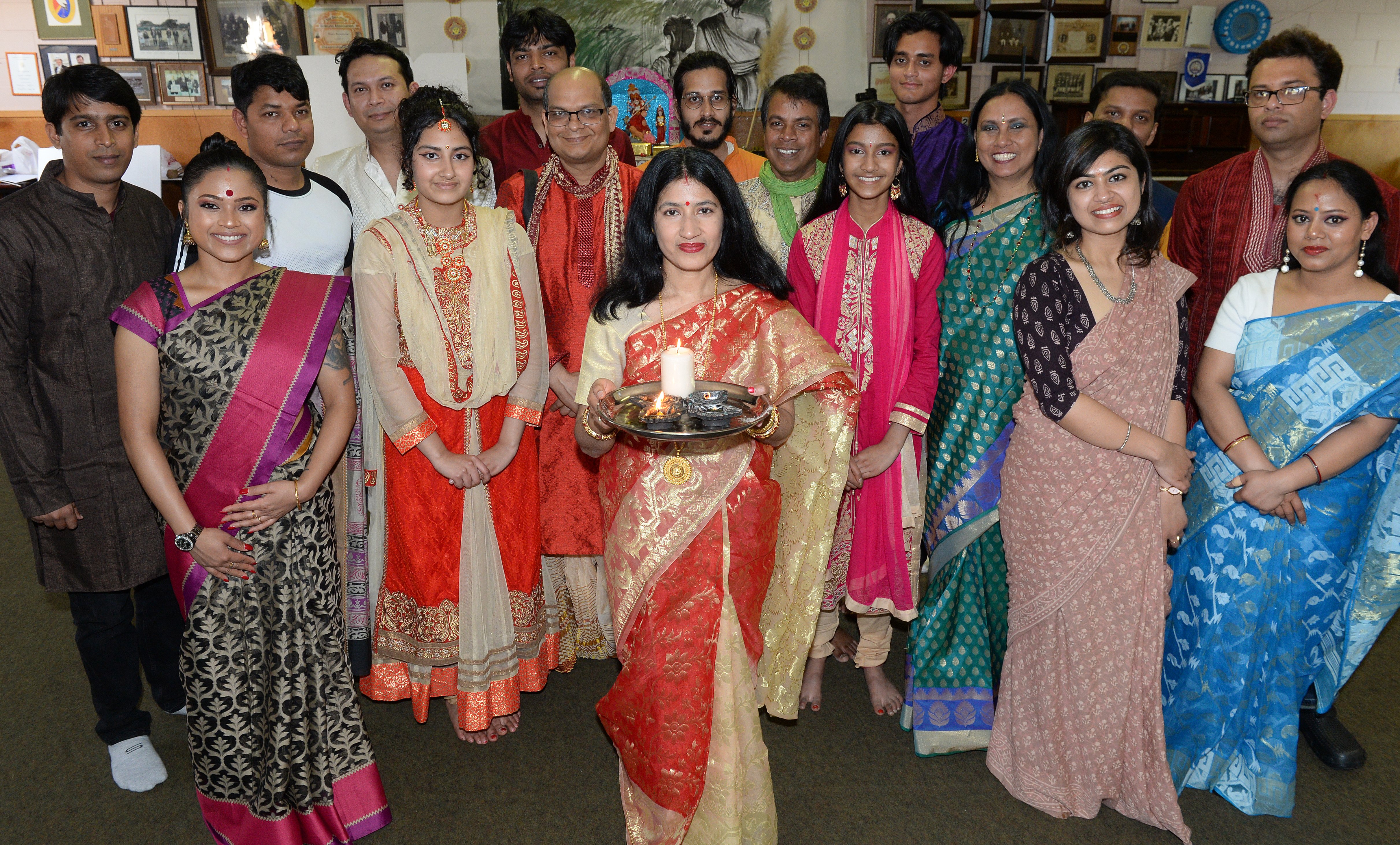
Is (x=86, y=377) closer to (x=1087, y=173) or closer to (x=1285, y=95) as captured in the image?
(x=1087, y=173)

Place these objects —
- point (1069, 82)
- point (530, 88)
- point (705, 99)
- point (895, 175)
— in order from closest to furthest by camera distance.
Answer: point (895, 175)
point (705, 99)
point (530, 88)
point (1069, 82)

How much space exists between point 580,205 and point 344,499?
43.4 inches

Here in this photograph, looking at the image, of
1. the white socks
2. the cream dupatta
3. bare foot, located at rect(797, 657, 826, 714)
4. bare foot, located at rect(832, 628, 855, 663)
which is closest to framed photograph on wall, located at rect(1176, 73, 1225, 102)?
bare foot, located at rect(832, 628, 855, 663)

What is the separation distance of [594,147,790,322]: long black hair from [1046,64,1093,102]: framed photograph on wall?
5553 mm

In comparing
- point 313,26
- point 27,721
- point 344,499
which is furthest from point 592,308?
point 313,26

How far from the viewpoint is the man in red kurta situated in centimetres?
249

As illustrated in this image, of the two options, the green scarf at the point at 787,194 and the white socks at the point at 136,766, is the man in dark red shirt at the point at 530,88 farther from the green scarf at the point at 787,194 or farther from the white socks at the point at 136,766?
the white socks at the point at 136,766

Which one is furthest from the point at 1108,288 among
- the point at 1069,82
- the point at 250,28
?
the point at 250,28

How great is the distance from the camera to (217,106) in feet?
20.5

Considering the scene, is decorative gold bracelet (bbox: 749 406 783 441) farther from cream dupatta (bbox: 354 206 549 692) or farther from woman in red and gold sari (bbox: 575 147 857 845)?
cream dupatta (bbox: 354 206 549 692)

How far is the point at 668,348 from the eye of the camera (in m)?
1.92

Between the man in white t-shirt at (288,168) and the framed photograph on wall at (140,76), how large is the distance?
468 centimetres

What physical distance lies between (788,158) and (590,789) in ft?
6.32

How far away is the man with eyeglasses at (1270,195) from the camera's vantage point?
2.48 m
